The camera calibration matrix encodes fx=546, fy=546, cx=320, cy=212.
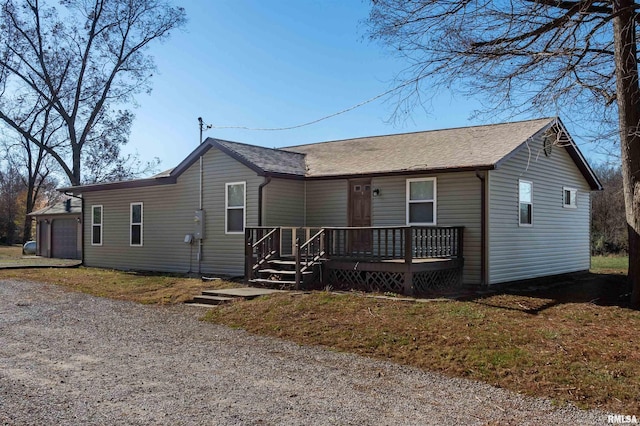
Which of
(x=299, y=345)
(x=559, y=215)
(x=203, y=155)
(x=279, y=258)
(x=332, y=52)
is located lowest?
(x=299, y=345)

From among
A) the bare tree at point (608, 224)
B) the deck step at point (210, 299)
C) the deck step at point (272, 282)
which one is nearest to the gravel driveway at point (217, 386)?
the deck step at point (210, 299)

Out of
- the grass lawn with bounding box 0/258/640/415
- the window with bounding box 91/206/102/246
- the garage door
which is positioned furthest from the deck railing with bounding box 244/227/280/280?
the garage door

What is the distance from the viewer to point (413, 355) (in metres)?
7.16

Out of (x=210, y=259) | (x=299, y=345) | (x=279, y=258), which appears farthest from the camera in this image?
(x=210, y=259)

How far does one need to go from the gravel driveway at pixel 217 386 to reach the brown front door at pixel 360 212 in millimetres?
6409

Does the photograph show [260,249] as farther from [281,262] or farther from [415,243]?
[415,243]

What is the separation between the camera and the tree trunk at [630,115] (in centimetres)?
962

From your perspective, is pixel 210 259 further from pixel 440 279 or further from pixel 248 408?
pixel 248 408

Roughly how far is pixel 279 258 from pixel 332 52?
19.1 feet

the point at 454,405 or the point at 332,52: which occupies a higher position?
the point at 332,52

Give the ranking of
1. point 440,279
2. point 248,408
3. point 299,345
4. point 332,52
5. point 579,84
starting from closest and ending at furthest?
point 248,408 < point 299,345 < point 579,84 < point 440,279 < point 332,52

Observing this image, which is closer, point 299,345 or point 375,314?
point 299,345

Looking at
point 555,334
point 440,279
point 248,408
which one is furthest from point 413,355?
point 440,279

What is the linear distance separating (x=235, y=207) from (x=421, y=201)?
5.17 m
